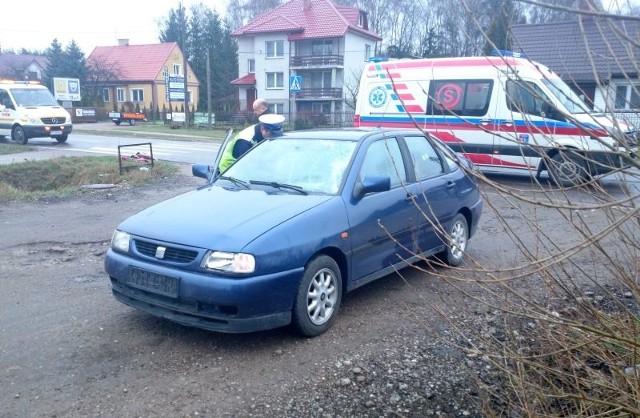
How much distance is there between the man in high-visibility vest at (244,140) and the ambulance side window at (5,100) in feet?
66.1

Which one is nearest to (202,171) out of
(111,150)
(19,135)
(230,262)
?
(230,262)

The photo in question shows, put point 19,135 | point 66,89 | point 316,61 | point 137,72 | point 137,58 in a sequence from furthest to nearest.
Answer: point 137,58 → point 137,72 → point 316,61 → point 66,89 → point 19,135

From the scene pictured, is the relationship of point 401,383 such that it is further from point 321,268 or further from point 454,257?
point 454,257

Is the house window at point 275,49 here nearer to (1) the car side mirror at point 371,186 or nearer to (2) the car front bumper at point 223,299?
(1) the car side mirror at point 371,186

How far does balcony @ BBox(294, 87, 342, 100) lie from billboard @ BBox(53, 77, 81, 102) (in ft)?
60.5

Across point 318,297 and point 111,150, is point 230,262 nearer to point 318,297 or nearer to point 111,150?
point 318,297

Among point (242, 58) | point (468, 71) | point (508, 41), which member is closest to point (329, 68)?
point (242, 58)

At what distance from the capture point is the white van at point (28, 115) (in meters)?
23.5

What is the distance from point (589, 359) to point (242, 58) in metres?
61.0

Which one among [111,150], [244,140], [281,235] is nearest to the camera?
[281,235]

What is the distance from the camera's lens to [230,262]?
4359 mm

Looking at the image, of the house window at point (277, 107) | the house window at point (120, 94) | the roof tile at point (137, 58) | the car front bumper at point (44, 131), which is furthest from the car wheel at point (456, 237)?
the house window at point (120, 94)

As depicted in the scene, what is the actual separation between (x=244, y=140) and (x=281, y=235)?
296 centimetres

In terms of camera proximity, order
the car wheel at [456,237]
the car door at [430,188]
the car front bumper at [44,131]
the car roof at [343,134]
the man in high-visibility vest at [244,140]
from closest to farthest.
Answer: the car roof at [343,134] → the car door at [430,188] → the car wheel at [456,237] → the man in high-visibility vest at [244,140] → the car front bumper at [44,131]
